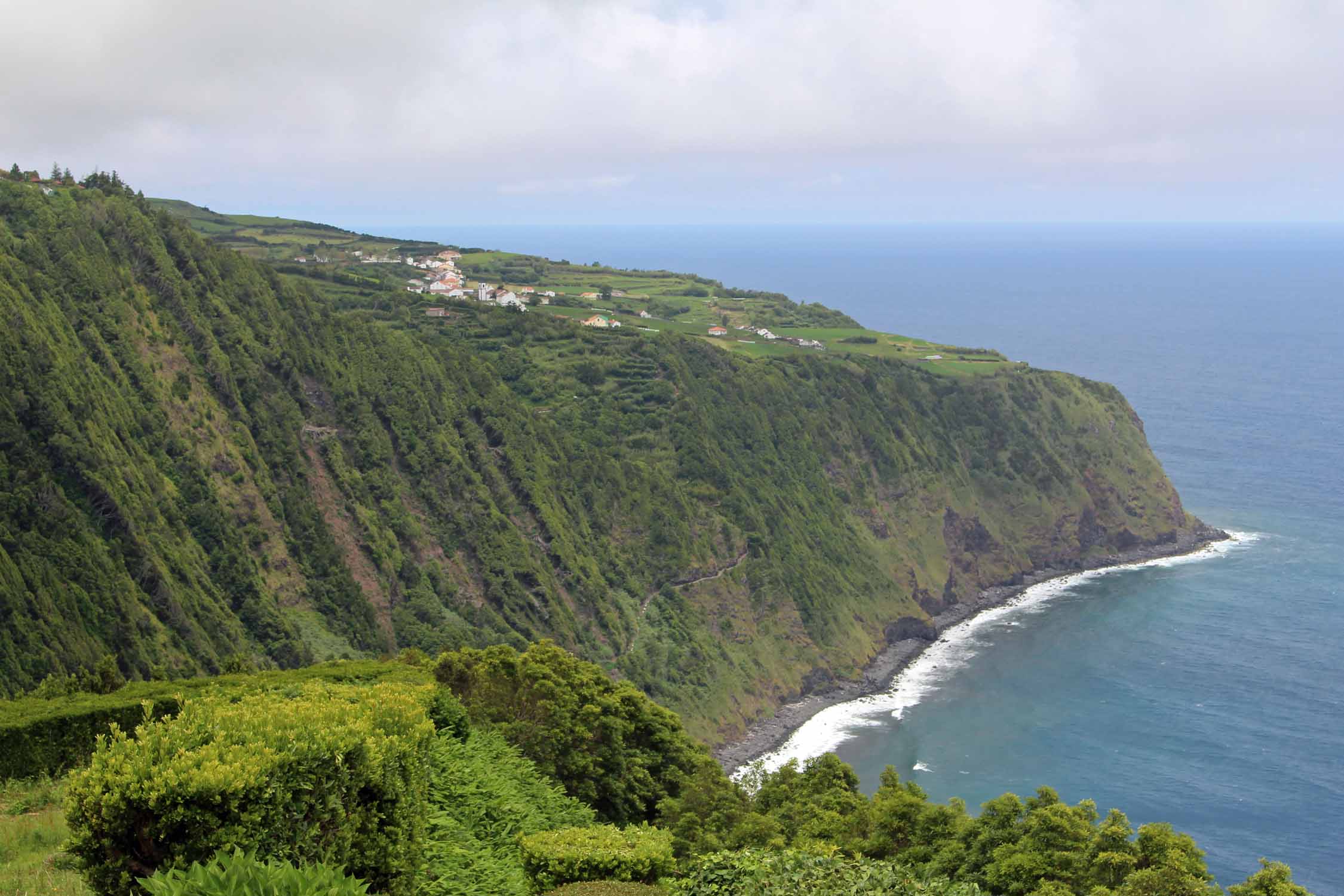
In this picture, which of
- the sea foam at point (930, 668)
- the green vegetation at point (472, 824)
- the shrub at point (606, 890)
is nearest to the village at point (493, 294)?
the sea foam at point (930, 668)

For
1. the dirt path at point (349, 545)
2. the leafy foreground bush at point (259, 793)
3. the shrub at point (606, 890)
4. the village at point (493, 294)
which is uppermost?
the village at point (493, 294)

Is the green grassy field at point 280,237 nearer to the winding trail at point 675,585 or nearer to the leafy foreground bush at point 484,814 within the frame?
the winding trail at point 675,585

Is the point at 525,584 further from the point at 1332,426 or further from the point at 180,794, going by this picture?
the point at 1332,426

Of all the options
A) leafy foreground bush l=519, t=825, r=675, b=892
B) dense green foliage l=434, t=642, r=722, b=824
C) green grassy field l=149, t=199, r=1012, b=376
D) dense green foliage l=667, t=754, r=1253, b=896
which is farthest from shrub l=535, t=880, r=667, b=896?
green grassy field l=149, t=199, r=1012, b=376

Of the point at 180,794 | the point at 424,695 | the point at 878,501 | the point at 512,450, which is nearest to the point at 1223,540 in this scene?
the point at 878,501

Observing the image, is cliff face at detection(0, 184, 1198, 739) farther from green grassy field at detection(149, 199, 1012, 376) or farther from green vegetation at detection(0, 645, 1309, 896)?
green vegetation at detection(0, 645, 1309, 896)

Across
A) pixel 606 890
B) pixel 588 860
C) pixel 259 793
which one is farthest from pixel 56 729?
pixel 606 890

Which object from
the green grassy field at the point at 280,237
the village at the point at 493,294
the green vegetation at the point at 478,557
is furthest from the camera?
the green grassy field at the point at 280,237

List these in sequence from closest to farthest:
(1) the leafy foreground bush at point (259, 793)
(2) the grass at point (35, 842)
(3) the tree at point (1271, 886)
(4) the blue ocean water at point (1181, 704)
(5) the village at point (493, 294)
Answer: (1) the leafy foreground bush at point (259, 793) < (2) the grass at point (35, 842) < (3) the tree at point (1271, 886) < (4) the blue ocean water at point (1181, 704) < (5) the village at point (493, 294)
